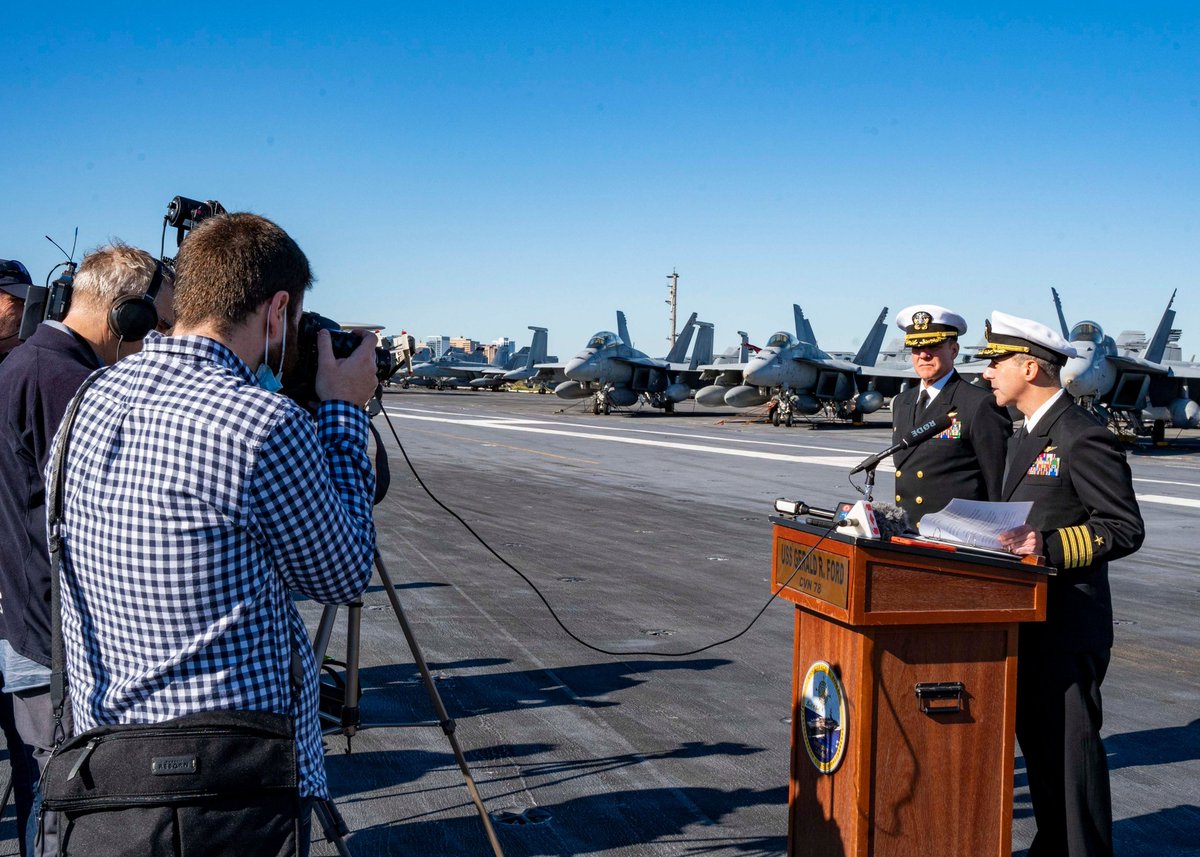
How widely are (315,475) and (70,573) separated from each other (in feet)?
1.98

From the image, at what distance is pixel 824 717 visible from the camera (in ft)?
10.2

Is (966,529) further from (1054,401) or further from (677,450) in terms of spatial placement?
(677,450)

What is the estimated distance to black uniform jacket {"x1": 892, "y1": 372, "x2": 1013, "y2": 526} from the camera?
4.79 m

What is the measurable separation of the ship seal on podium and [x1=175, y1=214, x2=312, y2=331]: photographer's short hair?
209cm

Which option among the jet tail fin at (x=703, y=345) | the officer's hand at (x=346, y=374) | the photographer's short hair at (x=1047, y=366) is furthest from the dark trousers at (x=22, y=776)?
the jet tail fin at (x=703, y=345)

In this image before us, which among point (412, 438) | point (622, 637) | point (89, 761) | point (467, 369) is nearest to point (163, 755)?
point (89, 761)

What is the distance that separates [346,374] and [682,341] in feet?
187

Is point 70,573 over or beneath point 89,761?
over

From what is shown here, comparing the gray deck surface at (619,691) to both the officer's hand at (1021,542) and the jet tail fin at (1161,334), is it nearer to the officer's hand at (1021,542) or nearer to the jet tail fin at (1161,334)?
the officer's hand at (1021,542)

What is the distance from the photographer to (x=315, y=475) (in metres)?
2.00

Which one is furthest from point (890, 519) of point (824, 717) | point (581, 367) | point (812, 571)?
point (581, 367)

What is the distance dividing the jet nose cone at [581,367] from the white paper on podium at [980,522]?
4047cm

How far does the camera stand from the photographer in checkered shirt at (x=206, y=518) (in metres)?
1.95

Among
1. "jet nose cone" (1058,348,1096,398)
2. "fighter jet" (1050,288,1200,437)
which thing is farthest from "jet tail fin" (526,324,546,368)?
"jet nose cone" (1058,348,1096,398)
